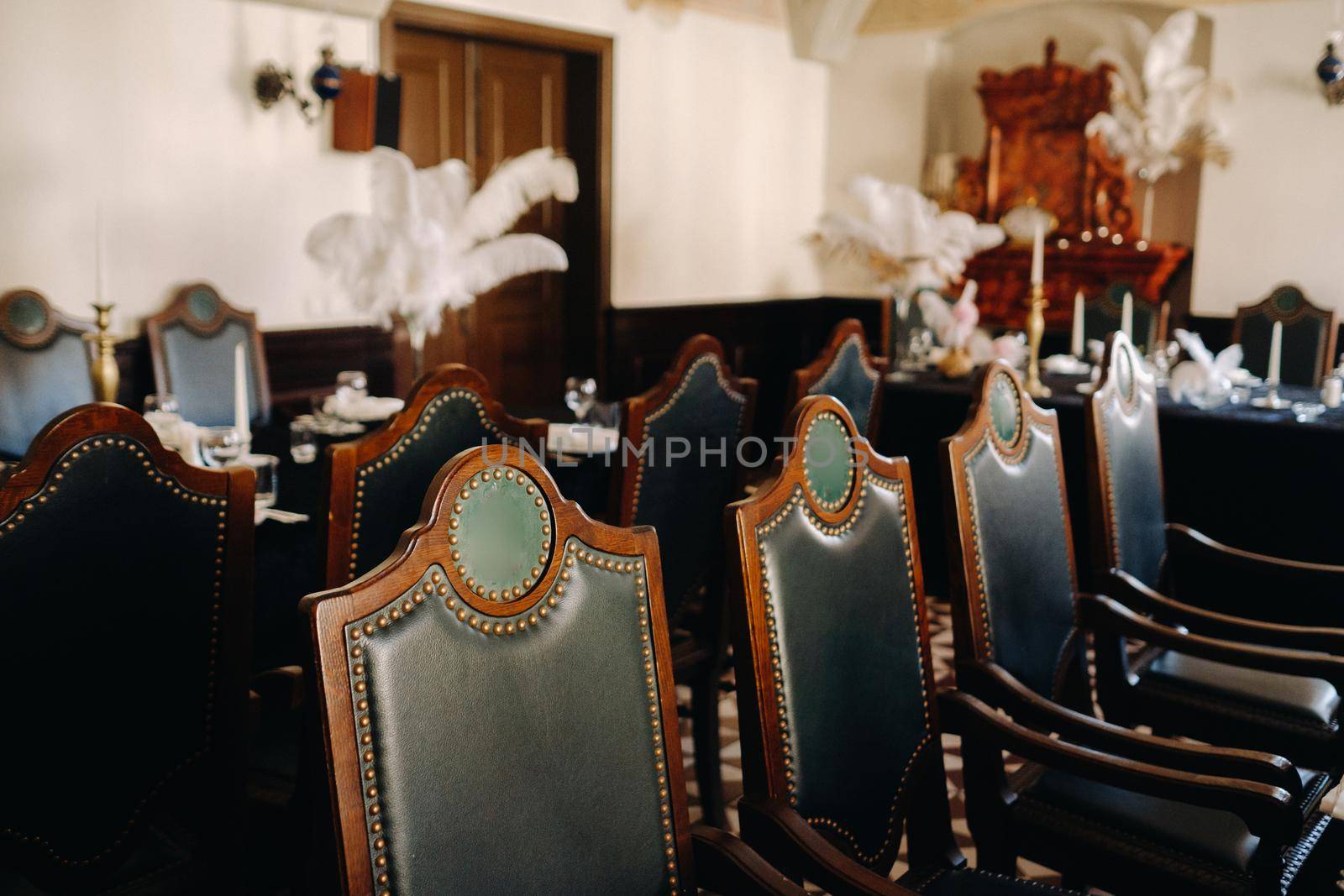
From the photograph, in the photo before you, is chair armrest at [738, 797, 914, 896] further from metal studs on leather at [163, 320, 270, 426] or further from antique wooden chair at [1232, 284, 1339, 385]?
antique wooden chair at [1232, 284, 1339, 385]

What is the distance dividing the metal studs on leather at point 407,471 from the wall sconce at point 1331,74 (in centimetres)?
598

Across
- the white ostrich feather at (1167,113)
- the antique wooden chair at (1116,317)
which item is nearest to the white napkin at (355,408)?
the antique wooden chair at (1116,317)

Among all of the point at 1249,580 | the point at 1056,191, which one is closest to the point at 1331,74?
the point at 1056,191

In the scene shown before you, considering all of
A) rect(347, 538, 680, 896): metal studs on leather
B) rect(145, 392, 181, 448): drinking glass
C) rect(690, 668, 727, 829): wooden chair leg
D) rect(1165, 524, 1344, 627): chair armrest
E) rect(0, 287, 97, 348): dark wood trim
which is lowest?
rect(690, 668, 727, 829): wooden chair leg

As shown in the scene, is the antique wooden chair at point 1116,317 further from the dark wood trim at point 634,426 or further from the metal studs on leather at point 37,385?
the metal studs on leather at point 37,385

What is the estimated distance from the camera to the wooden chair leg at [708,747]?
2816 millimetres

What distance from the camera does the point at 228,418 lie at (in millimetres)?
4629

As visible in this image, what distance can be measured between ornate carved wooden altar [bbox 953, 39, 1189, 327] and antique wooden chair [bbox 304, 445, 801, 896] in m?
6.63

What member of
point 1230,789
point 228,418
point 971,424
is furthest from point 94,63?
point 1230,789

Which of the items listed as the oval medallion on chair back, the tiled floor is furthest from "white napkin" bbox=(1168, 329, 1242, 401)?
the oval medallion on chair back

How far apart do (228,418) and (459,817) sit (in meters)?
3.82

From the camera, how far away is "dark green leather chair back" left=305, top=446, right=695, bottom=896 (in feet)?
3.59

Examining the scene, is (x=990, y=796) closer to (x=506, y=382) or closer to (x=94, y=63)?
(x=94, y=63)

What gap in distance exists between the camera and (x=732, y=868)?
52.9 inches
